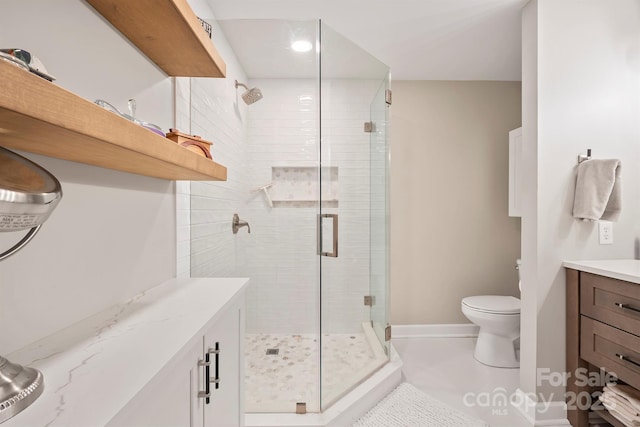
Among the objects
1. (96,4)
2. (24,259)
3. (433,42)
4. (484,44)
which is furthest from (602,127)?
(24,259)

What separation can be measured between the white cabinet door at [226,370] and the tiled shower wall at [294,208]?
0.84m

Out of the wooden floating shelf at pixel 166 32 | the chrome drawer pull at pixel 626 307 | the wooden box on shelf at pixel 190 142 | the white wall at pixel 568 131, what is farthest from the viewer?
the white wall at pixel 568 131

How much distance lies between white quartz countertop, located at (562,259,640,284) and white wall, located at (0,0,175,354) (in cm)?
205

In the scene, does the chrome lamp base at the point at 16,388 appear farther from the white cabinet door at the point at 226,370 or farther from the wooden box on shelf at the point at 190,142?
the wooden box on shelf at the point at 190,142

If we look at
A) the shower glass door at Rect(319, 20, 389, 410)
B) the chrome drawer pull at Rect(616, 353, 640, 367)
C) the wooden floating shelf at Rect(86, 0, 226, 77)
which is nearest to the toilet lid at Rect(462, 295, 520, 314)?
the shower glass door at Rect(319, 20, 389, 410)

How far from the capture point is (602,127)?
1844 millimetres

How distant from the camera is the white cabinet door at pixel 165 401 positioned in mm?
530

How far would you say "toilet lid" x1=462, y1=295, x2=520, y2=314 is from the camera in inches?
95.0

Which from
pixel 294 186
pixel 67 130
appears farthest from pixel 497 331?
pixel 67 130

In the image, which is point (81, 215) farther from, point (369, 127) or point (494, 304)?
point (494, 304)

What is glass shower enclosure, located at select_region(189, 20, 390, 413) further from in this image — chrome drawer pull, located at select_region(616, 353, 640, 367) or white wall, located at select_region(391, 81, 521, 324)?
chrome drawer pull, located at select_region(616, 353, 640, 367)

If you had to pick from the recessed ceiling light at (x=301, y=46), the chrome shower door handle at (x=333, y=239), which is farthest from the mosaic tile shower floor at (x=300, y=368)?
the recessed ceiling light at (x=301, y=46)

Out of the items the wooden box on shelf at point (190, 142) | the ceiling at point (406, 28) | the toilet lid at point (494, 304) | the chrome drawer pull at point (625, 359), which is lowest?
the toilet lid at point (494, 304)

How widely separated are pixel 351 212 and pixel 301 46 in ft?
3.75
